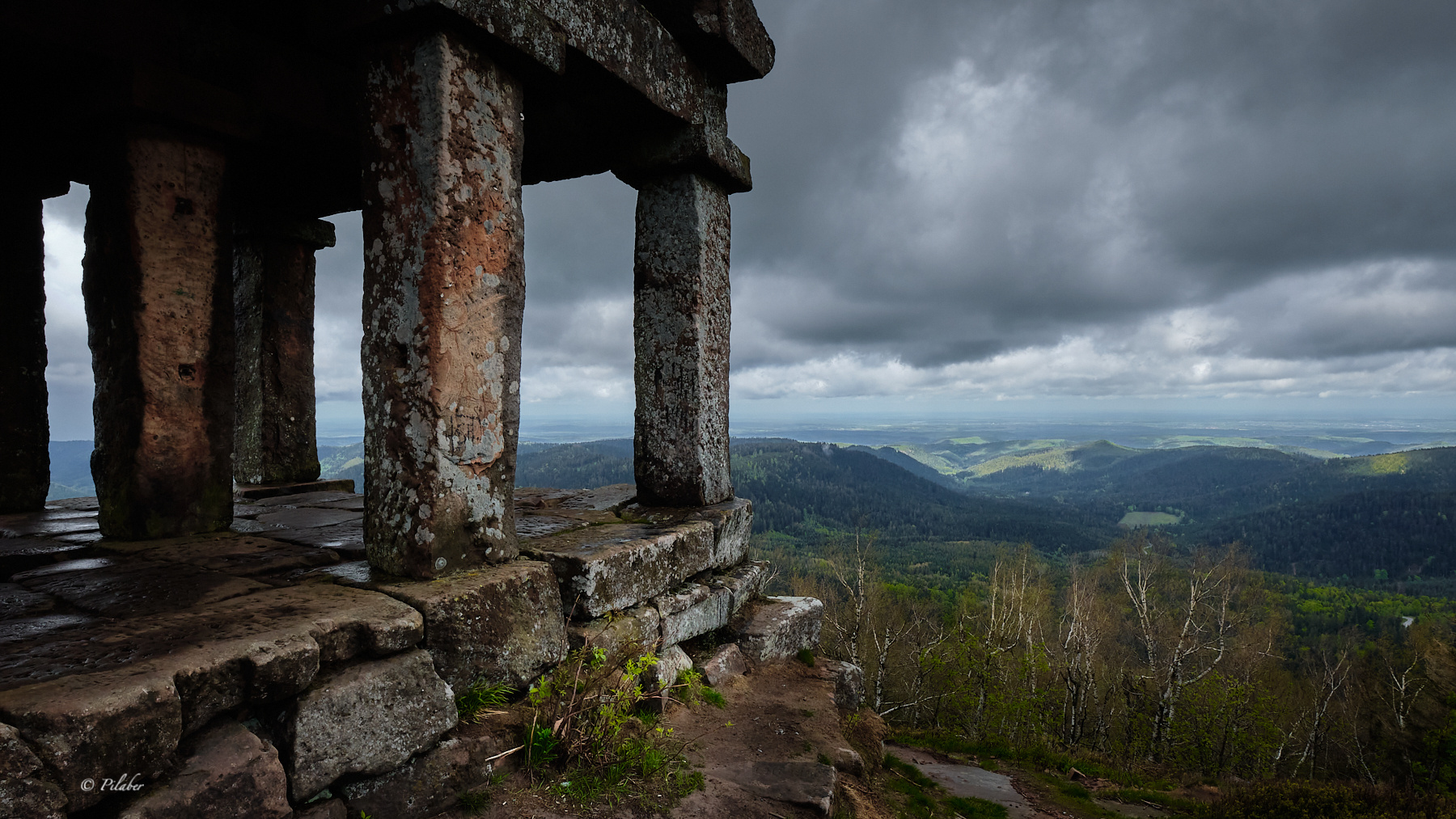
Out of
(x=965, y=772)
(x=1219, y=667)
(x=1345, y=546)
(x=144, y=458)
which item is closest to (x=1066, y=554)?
(x=1345, y=546)

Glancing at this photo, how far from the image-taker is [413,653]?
9.11ft

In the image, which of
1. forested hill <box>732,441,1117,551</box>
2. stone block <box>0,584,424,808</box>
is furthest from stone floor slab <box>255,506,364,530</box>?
forested hill <box>732,441,1117,551</box>

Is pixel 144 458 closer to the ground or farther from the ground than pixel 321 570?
farther from the ground

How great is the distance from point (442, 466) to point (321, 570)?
89 cm

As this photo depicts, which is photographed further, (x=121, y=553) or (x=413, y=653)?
(x=121, y=553)

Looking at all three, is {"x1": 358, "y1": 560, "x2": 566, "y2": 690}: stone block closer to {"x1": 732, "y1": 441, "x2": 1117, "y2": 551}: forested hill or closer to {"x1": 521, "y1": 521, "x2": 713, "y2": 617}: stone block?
{"x1": 521, "y1": 521, "x2": 713, "y2": 617}: stone block

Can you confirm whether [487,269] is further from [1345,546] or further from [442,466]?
[1345,546]

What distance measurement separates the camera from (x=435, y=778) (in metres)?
2.74

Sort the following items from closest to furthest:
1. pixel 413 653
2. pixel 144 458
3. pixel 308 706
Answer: pixel 308 706, pixel 413 653, pixel 144 458

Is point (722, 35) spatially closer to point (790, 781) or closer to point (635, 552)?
point (635, 552)

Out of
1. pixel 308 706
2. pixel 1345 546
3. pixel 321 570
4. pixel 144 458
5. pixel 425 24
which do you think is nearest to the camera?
pixel 308 706

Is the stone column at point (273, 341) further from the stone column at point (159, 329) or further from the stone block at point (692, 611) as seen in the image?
the stone block at point (692, 611)

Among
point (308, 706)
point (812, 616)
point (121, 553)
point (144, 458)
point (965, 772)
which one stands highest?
point (144, 458)

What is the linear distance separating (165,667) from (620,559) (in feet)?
6.85
